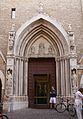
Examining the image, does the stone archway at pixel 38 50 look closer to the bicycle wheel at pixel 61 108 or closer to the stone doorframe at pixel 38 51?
the stone doorframe at pixel 38 51

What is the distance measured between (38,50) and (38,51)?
0.26ft

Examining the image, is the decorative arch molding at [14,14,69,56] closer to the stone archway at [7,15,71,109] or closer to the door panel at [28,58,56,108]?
the stone archway at [7,15,71,109]

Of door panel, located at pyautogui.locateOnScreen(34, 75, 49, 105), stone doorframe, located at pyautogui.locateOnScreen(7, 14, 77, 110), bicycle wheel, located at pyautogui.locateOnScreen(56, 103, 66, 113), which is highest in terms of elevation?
stone doorframe, located at pyautogui.locateOnScreen(7, 14, 77, 110)

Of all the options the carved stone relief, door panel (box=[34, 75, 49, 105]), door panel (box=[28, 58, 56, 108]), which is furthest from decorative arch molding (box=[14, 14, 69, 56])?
door panel (box=[34, 75, 49, 105])

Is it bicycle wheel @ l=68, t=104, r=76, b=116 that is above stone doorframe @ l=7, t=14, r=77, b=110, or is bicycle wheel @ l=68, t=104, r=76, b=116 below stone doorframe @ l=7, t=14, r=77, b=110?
below

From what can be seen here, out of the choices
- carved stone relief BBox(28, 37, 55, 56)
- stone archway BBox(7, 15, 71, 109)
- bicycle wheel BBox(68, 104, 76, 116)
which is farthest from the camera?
carved stone relief BBox(28, 37, 55, 56)

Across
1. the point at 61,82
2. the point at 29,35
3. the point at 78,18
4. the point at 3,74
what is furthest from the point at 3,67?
the point at 78,18

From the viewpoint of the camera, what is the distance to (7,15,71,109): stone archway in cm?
1164

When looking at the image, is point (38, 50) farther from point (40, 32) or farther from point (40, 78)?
point (40, 78)

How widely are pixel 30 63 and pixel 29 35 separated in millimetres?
1876

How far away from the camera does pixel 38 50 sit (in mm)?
12750

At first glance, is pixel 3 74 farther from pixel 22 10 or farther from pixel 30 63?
pixel 22 10

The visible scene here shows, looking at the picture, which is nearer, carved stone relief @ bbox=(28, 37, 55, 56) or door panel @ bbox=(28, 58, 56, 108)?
door panel @ bbox=(28, 58, 56, 108)

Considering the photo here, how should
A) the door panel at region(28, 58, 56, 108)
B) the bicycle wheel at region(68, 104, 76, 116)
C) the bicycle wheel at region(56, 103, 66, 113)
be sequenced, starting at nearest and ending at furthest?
the bicycle wheel at region(68, 104, 76, 116) → the bicycle wheel at region(56, 103, 66, 113) → the door panel at region(28, 58, 56, 108)
